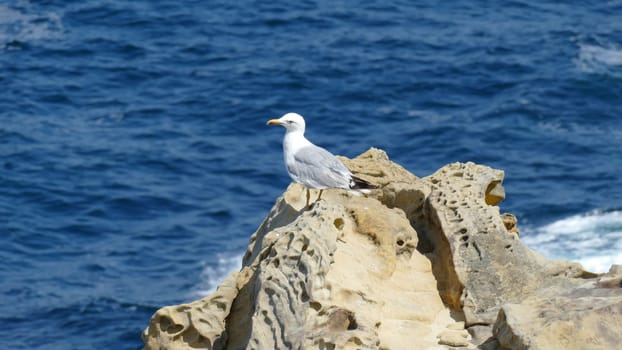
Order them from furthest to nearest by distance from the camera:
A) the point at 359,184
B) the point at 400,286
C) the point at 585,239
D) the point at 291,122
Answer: the point at 585,239 < the point at 291,122 < the point at 359,184 < the point at 400,286

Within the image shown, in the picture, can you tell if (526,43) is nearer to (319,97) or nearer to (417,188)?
(319,97)

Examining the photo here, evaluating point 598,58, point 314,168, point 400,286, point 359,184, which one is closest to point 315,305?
point 400,286

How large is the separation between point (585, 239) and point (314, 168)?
11.8m

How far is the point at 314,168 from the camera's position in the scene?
39.3ft

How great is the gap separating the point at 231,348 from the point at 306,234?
3.96 feet

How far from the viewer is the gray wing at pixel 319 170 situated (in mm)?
11781

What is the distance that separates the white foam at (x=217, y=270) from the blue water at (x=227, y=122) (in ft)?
0.13

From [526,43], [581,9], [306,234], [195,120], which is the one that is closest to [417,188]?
[306,234]

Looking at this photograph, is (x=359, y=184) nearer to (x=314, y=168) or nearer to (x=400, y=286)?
(x=314, y=168)

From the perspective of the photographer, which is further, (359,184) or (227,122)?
(227,122)

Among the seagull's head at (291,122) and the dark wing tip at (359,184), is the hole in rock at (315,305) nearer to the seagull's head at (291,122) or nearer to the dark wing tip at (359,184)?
the dark wing tip at (359,184)

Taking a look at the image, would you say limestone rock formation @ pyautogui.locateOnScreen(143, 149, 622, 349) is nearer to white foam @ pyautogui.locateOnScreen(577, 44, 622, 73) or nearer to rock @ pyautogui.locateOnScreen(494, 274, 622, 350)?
rock @ pyautogui.locateOnScreen(494, 274, 622, 350)

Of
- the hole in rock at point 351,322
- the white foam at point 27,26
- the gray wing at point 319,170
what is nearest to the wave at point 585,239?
the gray wing at point 319,170

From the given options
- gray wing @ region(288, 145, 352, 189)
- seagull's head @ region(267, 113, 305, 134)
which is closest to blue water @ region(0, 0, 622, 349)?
seagull's head @ region(267, 113, 305, 134)
